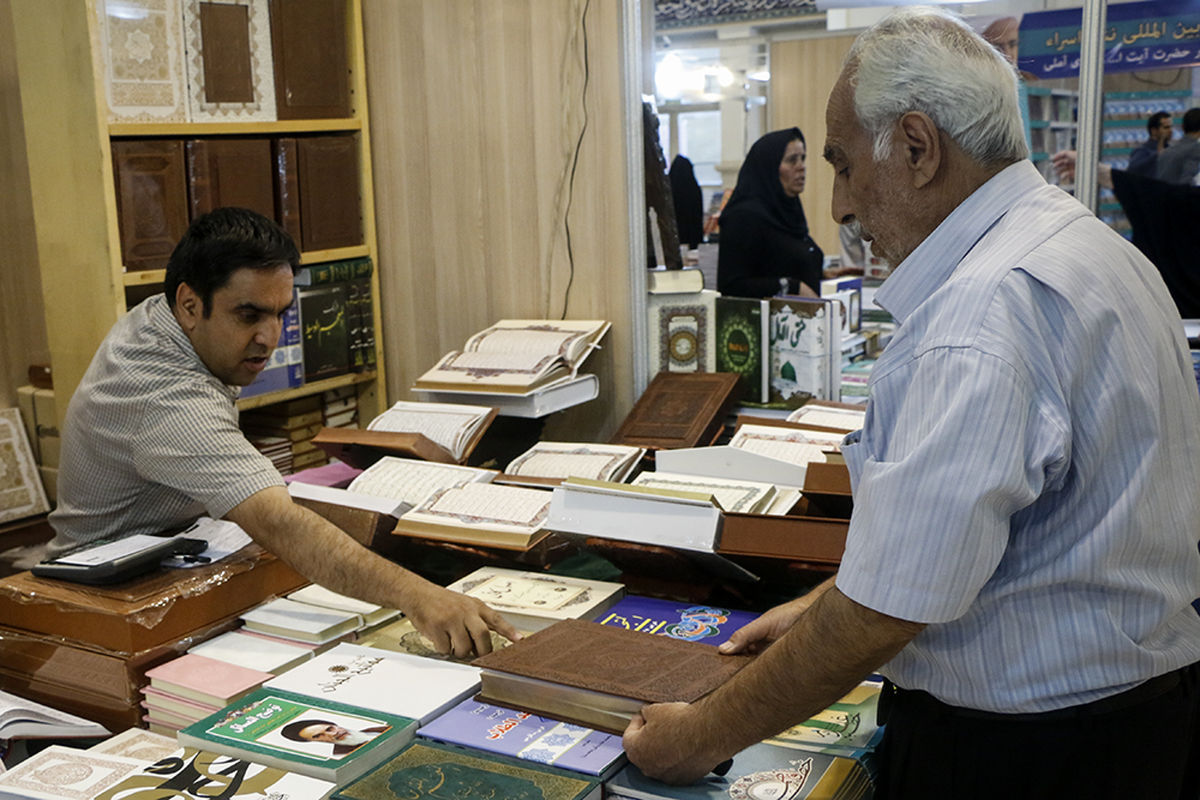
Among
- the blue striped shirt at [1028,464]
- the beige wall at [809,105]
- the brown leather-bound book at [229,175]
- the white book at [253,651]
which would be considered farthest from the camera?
the beige wall at [809,105]

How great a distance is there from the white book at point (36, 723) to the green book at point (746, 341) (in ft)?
6.21

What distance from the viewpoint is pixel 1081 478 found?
42.3 inches

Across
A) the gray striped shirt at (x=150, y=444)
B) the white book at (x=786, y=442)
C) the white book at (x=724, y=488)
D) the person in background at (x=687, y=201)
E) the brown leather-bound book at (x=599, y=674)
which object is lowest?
the brown leather-bound book at (x=599, y=674)

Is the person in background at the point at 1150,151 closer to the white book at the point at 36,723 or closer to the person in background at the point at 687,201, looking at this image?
the person in background at the point at 687,201

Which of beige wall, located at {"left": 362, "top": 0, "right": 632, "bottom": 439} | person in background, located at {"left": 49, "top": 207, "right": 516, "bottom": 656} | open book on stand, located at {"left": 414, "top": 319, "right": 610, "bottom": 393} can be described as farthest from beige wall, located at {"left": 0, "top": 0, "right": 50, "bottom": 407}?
person in background, located at {"left": 49, "top": 207, "right": 516, "bottom": 656}

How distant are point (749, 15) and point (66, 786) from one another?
3.32 m

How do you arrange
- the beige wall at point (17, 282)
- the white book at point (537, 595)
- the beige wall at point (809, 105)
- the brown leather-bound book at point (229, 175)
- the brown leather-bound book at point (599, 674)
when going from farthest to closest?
the beige wall at point (17, 282) < the beige wall at point (809, 105) < the brown leather-bound book at point (229, 175) < the white book at point (537, 595) < the brown leather-bound book at point (599, 674)

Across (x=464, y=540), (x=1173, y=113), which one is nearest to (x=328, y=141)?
(x=464, y=540)

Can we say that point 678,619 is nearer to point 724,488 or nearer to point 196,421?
point 724,488

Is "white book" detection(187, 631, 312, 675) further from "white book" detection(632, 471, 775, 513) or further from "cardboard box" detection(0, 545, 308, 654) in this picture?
"white book" detection(632, 471, 775, 513)

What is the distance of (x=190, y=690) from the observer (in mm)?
1560

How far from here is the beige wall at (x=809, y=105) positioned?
3490mm

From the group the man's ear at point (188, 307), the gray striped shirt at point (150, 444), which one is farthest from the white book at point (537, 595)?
the man's ear at point (188, 307)

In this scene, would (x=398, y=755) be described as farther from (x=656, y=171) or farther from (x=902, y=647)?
(x=656, y=171)
